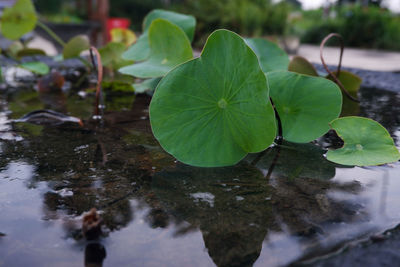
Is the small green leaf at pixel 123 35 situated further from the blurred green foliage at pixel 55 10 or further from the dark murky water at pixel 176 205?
the blurred green foliage at pixel 55 10

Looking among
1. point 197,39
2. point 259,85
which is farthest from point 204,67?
point 197,39

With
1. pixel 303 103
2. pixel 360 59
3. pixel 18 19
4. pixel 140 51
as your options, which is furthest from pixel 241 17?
pixel 303 103

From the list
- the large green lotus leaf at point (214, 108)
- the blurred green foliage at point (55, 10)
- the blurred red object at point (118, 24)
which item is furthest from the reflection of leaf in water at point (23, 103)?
the blurred green foliage at point (55, 10)

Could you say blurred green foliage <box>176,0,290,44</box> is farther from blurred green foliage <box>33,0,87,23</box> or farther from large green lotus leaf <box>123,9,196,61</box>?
large green lotus leaf <box>123,9,196,61</box>

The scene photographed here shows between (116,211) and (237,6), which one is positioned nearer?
(116,211)

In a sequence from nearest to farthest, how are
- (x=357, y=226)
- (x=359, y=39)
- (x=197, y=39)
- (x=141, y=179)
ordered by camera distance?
(x=357, y=226), (x=141, y=179), (x=197, y=39), (x=359, y=39)

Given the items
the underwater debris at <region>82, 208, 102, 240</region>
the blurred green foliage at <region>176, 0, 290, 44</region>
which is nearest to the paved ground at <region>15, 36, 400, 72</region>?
the blurred green foliage at <region>176, 0, 290, 44</region>

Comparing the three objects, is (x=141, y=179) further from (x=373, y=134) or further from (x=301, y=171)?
(x=373, y=134)
